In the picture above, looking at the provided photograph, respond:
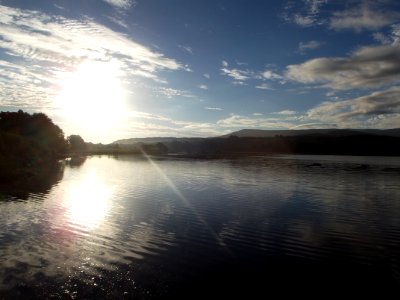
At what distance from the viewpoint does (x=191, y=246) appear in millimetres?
27438

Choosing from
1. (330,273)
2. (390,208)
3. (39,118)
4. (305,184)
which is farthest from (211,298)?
(39,118)

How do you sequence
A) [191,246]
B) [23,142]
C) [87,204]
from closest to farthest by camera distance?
[191,246], [87,204], [23,142]

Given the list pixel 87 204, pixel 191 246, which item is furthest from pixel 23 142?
pixel 191 246

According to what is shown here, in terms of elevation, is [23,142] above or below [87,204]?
above

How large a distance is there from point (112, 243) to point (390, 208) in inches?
1493

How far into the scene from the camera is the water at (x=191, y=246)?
20.1 metres

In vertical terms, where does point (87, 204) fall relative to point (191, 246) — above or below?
above

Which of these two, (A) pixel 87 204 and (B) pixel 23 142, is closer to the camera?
(A) pixel 87 204

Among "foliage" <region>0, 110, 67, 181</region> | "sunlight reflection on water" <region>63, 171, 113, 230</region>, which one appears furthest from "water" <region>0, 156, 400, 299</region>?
"foliage" <region>0, 110, 67, 181</region>

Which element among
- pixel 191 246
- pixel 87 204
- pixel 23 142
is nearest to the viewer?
pixel 191 246

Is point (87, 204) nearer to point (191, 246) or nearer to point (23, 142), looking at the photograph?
point (191, 246)

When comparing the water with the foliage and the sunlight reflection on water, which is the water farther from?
the foliage

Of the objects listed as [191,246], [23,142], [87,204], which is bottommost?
[191,246]

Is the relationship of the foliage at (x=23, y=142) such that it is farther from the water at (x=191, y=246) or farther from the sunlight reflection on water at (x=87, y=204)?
the water at (x=191, y=246)
